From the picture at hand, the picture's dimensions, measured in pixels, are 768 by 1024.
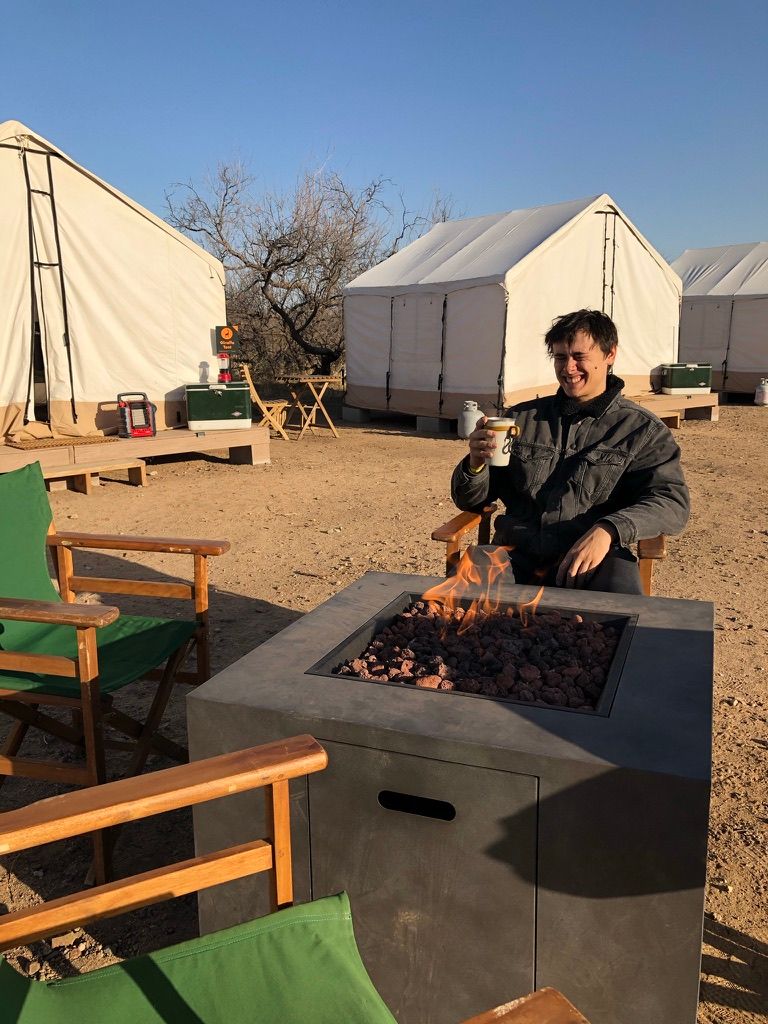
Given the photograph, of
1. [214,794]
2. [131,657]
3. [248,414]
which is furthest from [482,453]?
[248,414]

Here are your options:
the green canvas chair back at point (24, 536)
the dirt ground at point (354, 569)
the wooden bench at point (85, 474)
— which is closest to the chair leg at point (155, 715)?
the dirt ground at point (354, 569)

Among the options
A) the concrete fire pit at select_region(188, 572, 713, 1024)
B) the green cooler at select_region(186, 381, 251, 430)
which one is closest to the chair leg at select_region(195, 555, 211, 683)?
the concrete fire pit at select_region(188, 572, 713, 1024)

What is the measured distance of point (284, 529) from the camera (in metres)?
6.28

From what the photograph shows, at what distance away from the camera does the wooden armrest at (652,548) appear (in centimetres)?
289

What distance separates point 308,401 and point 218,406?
23.6ft

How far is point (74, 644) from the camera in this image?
109 inches

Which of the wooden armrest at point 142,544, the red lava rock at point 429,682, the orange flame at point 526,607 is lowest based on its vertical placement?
the red lava rock at point 429,682

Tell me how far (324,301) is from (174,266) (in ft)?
28.9

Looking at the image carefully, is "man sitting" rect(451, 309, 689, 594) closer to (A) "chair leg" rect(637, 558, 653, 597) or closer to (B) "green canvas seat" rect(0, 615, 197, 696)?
(A) "chair leg" rect(637, 558, 653, 597)

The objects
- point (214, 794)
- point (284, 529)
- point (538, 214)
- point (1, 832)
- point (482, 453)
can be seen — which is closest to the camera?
point (1, 832)

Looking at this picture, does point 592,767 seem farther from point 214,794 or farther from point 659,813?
point 214,794

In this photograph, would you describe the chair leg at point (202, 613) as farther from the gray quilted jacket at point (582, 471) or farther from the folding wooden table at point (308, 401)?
the folding wooden table at point (308, 401)

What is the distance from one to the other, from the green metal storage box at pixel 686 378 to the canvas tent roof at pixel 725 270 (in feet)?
13.3

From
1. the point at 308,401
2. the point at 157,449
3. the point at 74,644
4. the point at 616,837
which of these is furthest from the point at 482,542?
the point at 308,401
